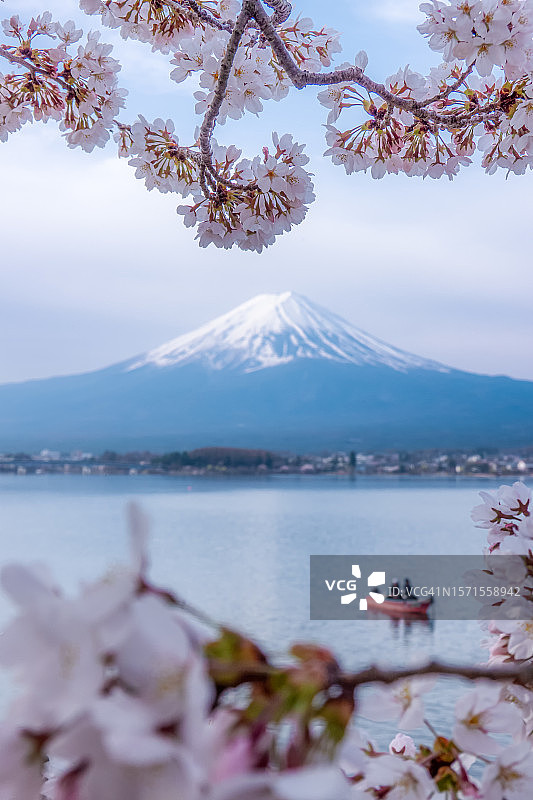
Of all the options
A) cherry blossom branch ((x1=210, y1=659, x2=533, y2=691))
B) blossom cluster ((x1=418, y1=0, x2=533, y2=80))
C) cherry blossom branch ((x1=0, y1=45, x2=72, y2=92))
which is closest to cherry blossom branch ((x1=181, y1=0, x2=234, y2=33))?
cherry blossom branch ((x1=0, y1=45, x2=72, y2=92))

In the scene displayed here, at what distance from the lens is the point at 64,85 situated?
6.98ft

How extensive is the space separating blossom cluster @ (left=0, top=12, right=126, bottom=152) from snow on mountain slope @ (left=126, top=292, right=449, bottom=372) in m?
94.5

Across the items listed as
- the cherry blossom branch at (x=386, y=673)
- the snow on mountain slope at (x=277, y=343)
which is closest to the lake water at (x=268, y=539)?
the cherry blossom branch at (x=386, y=673)

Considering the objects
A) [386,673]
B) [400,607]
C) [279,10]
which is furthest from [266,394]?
[386,673]

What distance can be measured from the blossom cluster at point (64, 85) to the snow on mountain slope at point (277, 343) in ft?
310

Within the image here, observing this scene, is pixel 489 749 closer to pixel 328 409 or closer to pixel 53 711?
pixel 53 711

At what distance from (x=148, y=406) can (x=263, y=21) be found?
93.4m

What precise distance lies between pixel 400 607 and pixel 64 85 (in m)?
21.8

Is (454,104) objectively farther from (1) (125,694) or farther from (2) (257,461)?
(2) (257,461)

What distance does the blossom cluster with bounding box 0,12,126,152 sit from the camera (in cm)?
208

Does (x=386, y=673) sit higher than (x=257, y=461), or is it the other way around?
(x=257, y=461)

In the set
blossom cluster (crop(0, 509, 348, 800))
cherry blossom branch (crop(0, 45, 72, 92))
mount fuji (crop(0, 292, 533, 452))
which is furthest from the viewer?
mount fuji (crop(0, 292, 533, 452))

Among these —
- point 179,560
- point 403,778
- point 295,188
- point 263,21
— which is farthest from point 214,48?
point 179,560

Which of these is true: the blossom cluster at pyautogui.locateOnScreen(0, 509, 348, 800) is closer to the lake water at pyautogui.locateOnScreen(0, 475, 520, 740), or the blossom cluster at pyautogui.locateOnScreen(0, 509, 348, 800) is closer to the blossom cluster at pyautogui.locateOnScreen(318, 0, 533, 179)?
the lake water at pyautogui.locateOnScreen(0, 475, 520, 740)
